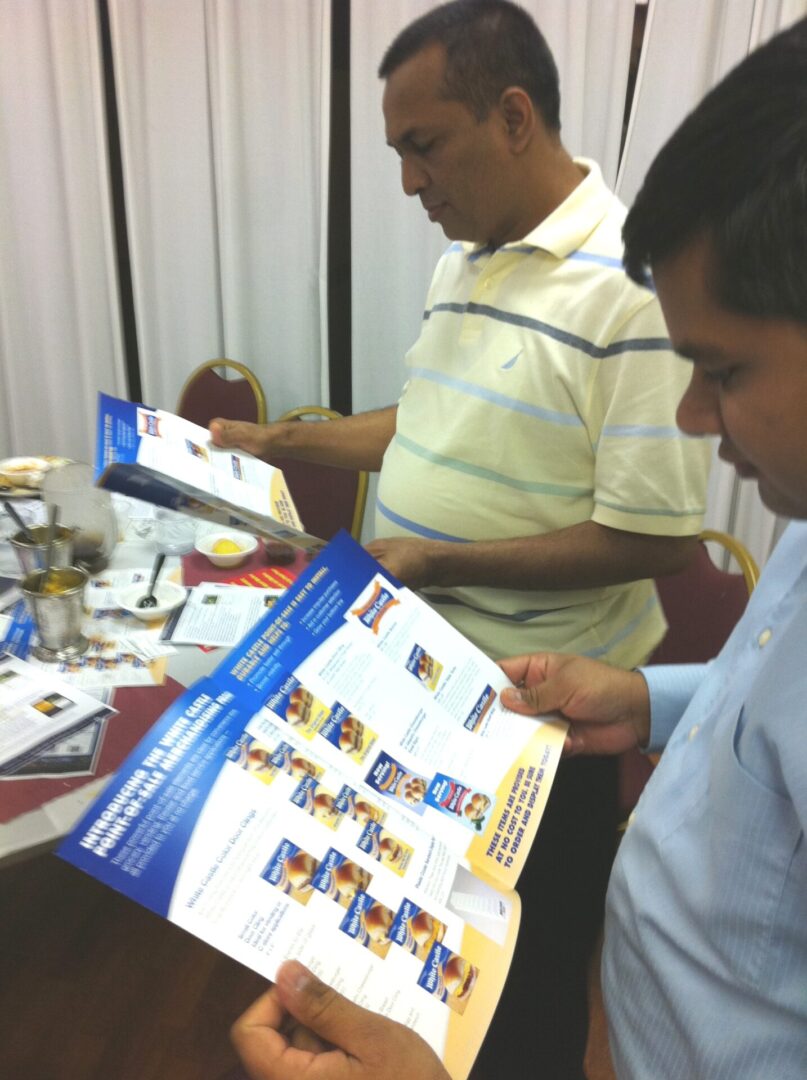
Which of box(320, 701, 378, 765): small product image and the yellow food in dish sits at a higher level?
box(320, 701, 378, 765): small product image

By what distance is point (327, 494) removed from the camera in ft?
6.70

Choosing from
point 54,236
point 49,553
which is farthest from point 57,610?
point 54,236

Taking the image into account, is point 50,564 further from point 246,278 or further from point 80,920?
point 246,278

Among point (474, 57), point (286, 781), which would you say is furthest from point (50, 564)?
point (474, 57)

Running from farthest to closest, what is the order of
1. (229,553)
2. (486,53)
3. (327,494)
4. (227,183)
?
(227,183)
(327,494)
(229,553)
(486,53)

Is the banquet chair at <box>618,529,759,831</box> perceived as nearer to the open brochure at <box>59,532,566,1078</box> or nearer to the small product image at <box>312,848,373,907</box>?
the open brochure at <box>59,532,566,1078</box>

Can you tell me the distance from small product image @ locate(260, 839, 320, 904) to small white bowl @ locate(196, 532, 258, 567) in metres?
0.89

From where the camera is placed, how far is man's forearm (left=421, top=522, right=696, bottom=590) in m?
1.13

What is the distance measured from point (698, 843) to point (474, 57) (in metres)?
1.08

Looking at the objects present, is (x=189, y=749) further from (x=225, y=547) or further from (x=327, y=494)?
(x=327, y=494)

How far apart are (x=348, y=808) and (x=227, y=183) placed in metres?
2.46

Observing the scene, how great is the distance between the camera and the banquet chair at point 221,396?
2.57m

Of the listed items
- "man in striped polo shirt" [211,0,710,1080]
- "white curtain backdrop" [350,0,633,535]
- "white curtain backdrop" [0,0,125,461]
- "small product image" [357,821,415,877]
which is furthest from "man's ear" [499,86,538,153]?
"white curtain backdrop" [0,0,125,461]

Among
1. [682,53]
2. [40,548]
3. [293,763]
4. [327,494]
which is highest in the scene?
[682,53]
